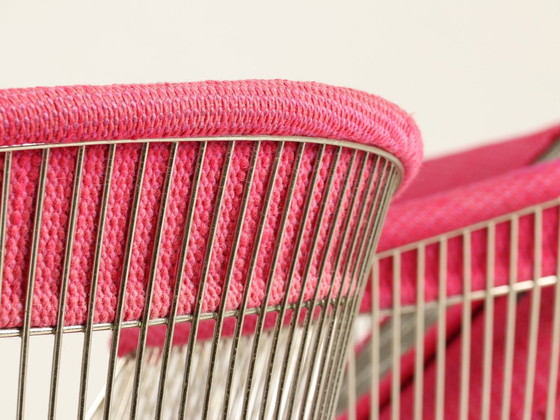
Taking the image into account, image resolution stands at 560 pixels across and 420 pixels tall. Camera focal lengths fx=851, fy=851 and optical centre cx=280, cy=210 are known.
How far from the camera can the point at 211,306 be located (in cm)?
52

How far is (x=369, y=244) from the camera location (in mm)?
631

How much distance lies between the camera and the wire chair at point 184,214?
1.46ft

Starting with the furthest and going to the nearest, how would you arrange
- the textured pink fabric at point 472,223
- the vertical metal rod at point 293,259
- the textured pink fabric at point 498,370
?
the textured pink fabric at point 498,370 → the textured pink fabric at point 472,223 → the vertical metal rod at point 293,259

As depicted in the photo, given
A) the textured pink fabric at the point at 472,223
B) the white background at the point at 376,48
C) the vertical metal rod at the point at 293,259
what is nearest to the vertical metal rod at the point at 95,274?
the vertical metal rod at the point at 293,259

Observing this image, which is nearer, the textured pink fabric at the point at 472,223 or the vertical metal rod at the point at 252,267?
the vertical metal rod at the point at 252,267

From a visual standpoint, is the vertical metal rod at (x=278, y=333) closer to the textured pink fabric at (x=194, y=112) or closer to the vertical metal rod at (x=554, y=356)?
the textured pink fabric at (x=194, y=112)

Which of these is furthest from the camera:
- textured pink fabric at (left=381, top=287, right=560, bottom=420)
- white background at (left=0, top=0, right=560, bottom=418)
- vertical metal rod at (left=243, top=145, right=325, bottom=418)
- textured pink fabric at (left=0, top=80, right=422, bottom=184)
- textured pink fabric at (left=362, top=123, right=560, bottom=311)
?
white background at (left=0, top=0, right=560, bottom=418)

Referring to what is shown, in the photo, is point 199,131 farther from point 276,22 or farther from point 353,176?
point 276,22

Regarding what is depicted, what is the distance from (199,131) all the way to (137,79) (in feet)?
5.88

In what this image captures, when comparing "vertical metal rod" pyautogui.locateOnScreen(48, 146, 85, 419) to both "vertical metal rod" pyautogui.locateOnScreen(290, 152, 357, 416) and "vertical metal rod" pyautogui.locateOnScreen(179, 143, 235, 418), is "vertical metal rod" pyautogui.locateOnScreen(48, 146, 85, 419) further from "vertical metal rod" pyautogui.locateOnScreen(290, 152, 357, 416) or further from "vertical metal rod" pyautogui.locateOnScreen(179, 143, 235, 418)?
"vertical metal rod" pyautogui.locateOnScreen(290, 152, 357, 416)

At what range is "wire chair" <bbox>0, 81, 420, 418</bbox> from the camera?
44cm

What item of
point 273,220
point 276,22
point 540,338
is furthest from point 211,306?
point 276,22

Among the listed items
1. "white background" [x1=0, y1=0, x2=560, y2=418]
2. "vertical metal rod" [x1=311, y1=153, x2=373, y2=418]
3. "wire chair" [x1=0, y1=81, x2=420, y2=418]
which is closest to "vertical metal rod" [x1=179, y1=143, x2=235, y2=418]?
"wire chair" [x1=0, y1=81, x2=420, y2=418]

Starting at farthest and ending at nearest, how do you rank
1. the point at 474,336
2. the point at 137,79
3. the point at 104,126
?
1. the point at 137,79
2. the point at 474,336
3. the point at 104,126
